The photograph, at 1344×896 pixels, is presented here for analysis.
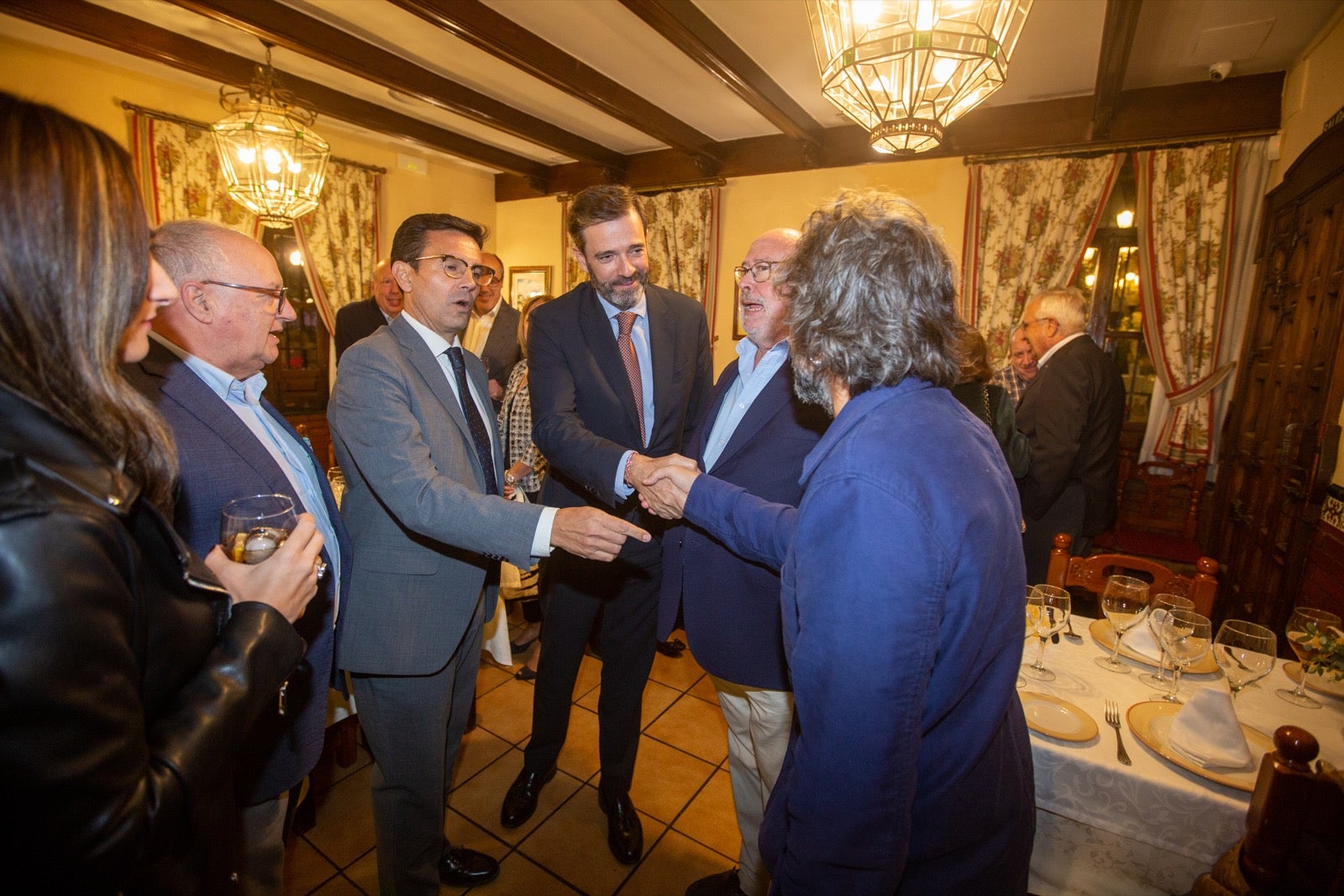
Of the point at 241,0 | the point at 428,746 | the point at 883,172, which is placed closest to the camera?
the point at 428,746

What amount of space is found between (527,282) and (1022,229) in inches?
206

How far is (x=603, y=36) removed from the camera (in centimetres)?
388

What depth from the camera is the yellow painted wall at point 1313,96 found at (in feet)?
9.99

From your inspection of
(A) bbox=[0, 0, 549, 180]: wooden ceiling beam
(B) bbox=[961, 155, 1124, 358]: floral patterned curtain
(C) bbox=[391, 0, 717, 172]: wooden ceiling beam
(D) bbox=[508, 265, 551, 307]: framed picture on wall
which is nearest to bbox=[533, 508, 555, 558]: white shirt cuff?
(C) bbox=[391, 0, 717, 172]: wooden ceiling beam

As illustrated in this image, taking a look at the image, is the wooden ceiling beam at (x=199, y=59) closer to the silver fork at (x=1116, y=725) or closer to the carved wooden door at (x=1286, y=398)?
the silver fork at (x=1116, y=725)

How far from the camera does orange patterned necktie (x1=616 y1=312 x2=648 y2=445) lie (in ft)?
6.93

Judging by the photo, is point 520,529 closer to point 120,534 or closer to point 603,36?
point 120,534

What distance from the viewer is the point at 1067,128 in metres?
4.53

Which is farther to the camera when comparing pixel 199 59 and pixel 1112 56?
pixel 199 59

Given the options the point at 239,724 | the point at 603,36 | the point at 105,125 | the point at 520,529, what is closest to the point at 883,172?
the point at 603,36

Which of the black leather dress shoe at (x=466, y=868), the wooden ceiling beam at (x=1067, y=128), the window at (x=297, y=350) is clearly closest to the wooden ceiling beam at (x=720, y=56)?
the wooden ceiling beam at (x=1067, y=128)

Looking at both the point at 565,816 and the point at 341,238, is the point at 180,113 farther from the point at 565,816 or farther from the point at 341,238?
the point at 565,816

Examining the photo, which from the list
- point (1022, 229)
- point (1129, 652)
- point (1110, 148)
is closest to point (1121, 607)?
point (1129, 652)

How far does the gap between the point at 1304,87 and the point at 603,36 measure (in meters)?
4.18
